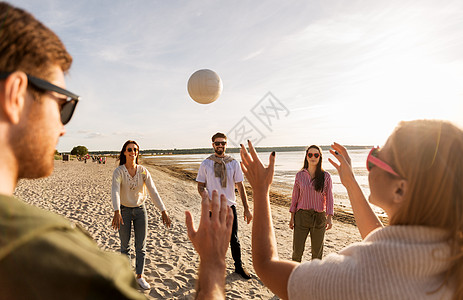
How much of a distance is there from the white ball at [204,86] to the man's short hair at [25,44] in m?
4.49

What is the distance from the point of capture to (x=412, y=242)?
37.9 inches

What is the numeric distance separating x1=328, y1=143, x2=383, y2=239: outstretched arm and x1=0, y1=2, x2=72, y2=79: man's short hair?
169 centimetres

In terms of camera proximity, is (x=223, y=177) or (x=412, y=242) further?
(x=223, y=177)

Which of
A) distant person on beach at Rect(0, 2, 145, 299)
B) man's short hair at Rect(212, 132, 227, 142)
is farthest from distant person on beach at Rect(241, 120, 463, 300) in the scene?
man's short hair at Rect(212, 132, 227, 142)

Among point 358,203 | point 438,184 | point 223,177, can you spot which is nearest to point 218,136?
point 223,177

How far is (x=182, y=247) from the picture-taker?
702 cm

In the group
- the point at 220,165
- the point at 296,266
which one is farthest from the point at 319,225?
the point at 296,266

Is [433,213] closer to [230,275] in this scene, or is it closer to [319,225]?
[319,225]

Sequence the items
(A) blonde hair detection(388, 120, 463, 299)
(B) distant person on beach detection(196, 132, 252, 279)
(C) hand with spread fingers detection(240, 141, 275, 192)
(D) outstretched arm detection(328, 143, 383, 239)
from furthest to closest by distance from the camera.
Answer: (B) distant person on beach detection(196, 132, 252, 279) < (D) outstretched arm detection(328, 143, 383, 239) < (C) hand with spread fingers detection(240, 141, 275, 192) < (A) blonde hair detection(388, 120, 463, 299)

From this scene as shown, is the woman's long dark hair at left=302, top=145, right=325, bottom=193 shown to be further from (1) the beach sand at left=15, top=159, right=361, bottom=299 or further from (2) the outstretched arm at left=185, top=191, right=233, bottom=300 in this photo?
(2) the outstretched arm at left=185, top=191, right=233, bottom=300

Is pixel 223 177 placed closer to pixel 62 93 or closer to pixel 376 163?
pixel 376 163

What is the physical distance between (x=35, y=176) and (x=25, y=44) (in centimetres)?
48

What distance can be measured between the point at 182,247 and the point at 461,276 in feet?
22.3

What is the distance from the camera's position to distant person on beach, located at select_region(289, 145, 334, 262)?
A: 464cm
